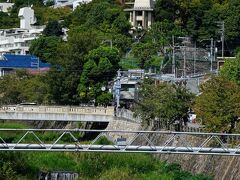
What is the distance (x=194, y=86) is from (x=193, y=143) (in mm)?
15513

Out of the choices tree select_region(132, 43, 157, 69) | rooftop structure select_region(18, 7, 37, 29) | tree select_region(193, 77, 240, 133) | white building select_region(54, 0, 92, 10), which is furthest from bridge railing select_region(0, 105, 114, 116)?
white building select_region(54, 0, 92, 10)

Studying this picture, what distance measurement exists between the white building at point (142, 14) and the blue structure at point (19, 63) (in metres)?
8.33

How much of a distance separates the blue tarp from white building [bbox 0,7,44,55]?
29.6 feet

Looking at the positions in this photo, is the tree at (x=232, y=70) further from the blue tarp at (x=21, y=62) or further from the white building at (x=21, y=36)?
the white building at (x=21, y=36)

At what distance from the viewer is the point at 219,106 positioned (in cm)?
2981

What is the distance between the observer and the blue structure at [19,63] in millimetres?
59312

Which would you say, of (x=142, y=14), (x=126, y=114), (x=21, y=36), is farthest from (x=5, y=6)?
(x=126, y=114)

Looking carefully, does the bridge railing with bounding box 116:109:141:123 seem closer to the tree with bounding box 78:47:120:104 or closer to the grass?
the tree with bounding box 78:47:120:104

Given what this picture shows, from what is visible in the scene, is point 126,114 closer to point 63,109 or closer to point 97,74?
point 63,109

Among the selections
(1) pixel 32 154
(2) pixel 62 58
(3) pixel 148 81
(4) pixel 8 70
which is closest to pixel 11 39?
(4) pixel 8 70

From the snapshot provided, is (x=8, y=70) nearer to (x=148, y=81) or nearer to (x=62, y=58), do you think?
(x=62, y=58)

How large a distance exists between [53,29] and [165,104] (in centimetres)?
3501

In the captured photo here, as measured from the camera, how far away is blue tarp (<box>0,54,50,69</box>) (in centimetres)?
5950

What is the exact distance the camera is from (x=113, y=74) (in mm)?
44281
